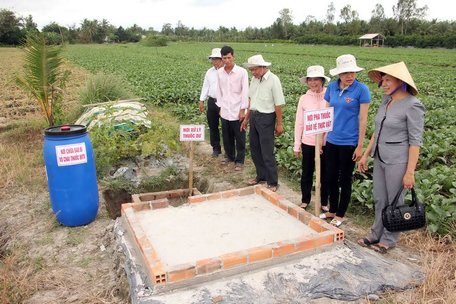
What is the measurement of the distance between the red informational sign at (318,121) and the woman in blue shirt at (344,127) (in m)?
0.16

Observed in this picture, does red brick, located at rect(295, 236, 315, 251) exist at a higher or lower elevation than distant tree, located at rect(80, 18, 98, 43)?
lower

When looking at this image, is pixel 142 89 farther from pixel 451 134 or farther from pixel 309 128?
pixel 309 128

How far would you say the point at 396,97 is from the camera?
3.22 metres

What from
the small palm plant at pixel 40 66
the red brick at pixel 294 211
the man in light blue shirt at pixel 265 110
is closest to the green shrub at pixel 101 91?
the small palm plant at pixel 40 66

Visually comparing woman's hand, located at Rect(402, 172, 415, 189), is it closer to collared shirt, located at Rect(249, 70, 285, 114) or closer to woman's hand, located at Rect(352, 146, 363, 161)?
woman's hand, located at Rect(352, 146, 363, 161)

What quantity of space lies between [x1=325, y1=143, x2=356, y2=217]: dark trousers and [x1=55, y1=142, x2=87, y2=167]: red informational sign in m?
2.63

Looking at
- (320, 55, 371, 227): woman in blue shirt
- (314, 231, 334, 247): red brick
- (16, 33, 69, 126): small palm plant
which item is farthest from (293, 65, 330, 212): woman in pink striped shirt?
(16, 33, 69, 126): small palm plant

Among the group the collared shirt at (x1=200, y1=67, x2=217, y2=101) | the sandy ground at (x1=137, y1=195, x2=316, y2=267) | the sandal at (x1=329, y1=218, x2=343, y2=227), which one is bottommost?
the sandal at (x1=329, y1=218, x2=343, y2=227)

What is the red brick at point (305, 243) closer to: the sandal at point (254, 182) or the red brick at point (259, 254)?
the red brick at point (259, 254)

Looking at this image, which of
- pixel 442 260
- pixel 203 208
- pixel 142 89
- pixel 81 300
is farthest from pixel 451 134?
pixel 142 89

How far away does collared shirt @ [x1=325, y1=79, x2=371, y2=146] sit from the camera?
365 centimetres

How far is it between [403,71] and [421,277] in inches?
66.0

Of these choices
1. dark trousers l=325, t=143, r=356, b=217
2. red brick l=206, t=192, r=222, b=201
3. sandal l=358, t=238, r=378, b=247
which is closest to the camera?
sandal l=358, t=238, r=378, b=247

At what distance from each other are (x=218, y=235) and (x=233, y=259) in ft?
2.03
